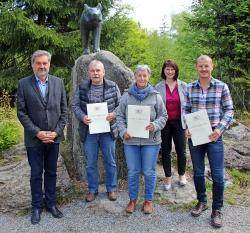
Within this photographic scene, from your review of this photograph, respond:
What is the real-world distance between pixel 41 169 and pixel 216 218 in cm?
223

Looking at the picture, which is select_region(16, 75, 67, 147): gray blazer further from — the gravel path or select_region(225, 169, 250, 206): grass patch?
select_region(225, 169, 250, 206): grass patch

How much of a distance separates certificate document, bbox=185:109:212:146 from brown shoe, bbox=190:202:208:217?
961mm

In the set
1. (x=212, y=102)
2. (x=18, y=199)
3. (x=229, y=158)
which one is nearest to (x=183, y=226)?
(x=212, y=102)

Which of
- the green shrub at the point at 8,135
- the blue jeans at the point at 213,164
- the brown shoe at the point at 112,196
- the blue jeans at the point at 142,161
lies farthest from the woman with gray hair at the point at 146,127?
the green shrub at the point at 8,135

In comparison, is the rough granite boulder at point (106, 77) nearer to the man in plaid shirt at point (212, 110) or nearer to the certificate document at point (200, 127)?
the man in plaid shirt at point (212, 110)

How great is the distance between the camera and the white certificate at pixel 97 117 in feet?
16.8

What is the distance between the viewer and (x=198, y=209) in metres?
5.12

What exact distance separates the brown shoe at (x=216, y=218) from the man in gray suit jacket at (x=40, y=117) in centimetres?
205

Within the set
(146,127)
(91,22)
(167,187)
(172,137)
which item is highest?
(91,22)

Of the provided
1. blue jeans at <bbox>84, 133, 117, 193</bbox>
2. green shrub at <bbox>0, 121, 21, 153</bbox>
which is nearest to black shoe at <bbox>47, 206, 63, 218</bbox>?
blue jeans at <bbox>84, 133, 117, 193</bbox>

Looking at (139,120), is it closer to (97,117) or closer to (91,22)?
(97,117)

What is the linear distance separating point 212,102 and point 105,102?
1382 millimetres

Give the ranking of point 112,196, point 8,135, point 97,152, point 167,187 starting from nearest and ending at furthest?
point 97,152 < point 112,196 < point 167,187 < point 8,135

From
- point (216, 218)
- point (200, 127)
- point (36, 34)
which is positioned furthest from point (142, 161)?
point (36, 34)
